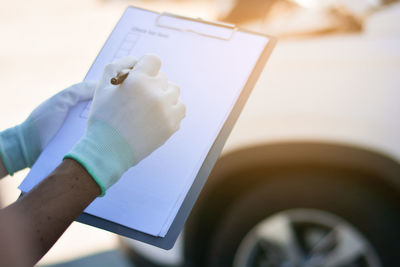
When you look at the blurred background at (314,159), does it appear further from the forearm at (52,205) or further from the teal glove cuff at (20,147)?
the forearm at (52,205)

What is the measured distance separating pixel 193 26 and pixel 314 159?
3.21 feet

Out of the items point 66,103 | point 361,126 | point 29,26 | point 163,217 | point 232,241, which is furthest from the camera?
point 29,26

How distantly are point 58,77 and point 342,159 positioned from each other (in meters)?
3.17

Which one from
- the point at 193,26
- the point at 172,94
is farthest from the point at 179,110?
the point at 193,26

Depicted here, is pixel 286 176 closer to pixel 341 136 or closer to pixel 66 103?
pixel 341 136

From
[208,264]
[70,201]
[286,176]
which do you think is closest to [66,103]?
[70,201]

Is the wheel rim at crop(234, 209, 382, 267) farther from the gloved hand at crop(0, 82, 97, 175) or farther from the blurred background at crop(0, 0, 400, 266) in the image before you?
the gloved hand at crop(0, 82, 97, 175)

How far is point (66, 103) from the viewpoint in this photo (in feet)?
3.88

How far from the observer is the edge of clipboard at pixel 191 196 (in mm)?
1021

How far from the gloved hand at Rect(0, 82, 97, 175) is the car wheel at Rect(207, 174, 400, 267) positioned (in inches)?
43.4

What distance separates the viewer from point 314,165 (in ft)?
6.63

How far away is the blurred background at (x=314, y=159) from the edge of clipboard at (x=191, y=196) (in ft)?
2.89

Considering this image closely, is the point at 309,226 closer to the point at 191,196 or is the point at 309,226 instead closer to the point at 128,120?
the point at 191,196

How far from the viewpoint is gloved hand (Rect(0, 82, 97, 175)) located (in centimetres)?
118
